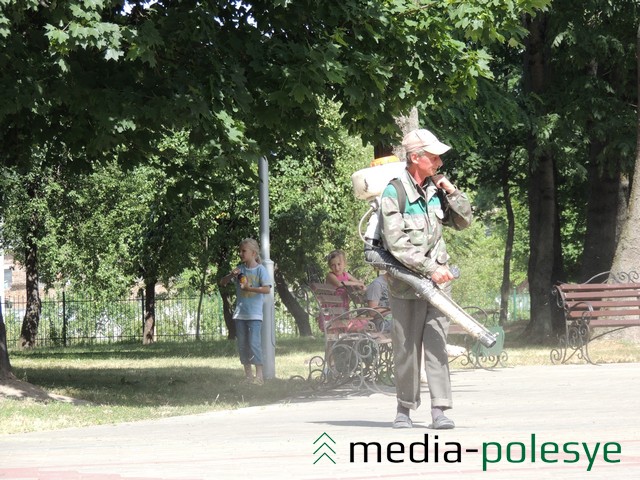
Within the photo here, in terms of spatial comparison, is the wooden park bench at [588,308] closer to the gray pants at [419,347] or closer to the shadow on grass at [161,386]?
the shadow on grass at [161,386]

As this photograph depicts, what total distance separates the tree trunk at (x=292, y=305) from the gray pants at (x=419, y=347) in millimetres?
28519

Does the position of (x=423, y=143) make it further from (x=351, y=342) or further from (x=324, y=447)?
(x=351, y=342)

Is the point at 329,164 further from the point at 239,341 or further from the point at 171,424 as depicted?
the point at 171,424

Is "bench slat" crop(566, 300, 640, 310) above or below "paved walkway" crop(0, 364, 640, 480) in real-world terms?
above

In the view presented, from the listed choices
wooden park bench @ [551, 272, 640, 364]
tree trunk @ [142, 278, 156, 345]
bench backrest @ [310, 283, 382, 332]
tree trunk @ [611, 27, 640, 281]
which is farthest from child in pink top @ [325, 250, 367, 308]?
tree trunk @ [142, 278, 156, 345]

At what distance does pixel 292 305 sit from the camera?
1607 inches

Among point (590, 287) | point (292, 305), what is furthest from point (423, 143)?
point (292, 305)

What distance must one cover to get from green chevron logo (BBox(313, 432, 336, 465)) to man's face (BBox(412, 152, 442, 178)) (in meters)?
1.90

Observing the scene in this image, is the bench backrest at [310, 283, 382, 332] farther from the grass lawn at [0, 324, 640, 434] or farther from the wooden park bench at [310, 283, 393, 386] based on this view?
the grass lawn at [0, 324, 640, 434]

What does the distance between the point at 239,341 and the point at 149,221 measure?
22.9 meters

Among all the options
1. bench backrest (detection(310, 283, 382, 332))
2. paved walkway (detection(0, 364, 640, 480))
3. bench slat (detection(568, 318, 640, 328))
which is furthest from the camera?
bench slat (detection(568, 318, 640, 328))

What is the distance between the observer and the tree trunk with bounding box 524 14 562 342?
2731 centimetres

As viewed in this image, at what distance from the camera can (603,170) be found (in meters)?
25.9

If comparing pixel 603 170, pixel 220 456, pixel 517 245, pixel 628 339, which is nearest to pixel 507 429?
pixel 220 456
